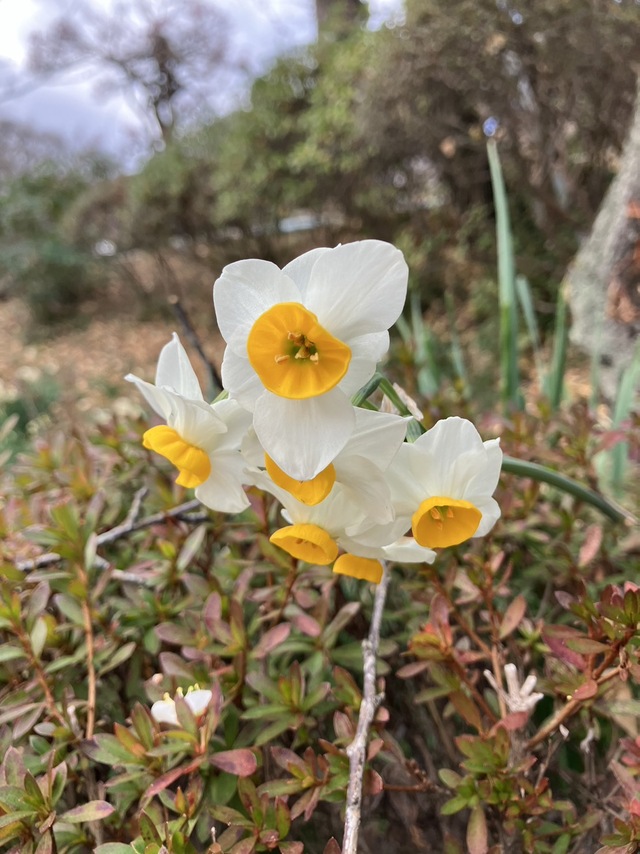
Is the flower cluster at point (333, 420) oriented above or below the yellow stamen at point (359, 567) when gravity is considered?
above

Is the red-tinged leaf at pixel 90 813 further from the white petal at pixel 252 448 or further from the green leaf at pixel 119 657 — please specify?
the white petal at pixel 252 448

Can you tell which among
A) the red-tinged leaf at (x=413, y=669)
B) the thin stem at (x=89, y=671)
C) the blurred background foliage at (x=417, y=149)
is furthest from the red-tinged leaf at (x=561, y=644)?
the blurred background foliage at (x=417, y=149)

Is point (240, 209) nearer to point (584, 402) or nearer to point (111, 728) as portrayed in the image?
point (584, 402)

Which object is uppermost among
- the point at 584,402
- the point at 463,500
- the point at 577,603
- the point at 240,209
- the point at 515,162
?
the point at 463,500

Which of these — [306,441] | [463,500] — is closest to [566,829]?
[463,500]

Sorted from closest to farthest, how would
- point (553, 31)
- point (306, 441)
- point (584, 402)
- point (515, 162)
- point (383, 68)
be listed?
point (306, 441)
point (584, 402)
point (553, 31)
point (383, 68)
point (515, 162)

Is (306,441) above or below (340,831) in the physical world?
above
